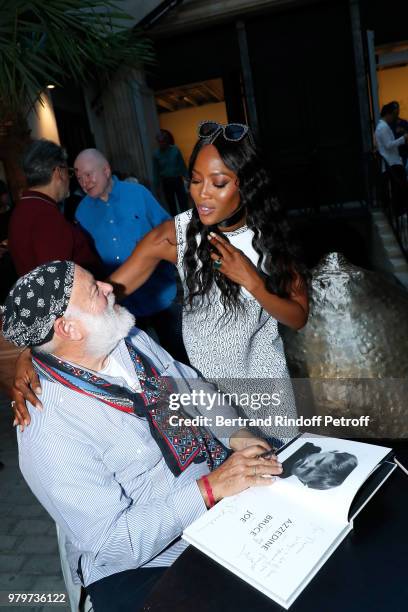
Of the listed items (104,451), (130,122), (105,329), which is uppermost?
(130,122)

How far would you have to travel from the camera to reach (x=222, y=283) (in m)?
1.77

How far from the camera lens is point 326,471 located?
119 cm

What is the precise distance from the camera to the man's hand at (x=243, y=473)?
1229 mm

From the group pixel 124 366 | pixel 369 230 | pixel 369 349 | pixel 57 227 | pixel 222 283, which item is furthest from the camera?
pixel 369 230

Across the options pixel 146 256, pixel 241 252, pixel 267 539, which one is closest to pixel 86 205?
pixel 146 256

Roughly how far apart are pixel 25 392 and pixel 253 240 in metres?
0.91

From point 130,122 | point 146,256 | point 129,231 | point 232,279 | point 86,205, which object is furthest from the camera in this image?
point 130,122

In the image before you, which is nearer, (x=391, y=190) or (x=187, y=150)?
(x=391, y=190)

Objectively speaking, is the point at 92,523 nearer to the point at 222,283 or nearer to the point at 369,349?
the point at 222,283

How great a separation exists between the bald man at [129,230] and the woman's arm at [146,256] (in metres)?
0.83

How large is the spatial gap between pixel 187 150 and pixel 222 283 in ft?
34.9

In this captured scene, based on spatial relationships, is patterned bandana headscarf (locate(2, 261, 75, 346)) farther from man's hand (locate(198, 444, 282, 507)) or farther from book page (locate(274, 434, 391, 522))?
book page (locate(274, 434, 391, 522))

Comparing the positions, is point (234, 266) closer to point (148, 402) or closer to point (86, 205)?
point (148, 402)

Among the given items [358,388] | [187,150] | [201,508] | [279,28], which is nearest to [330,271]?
[358,388]
